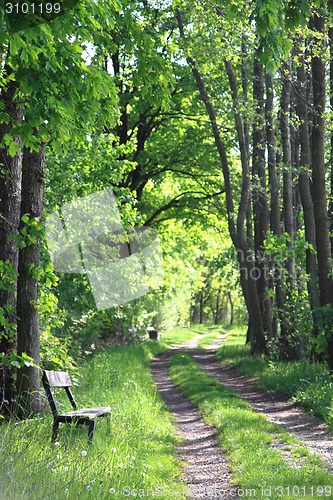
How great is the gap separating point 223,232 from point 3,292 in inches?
899

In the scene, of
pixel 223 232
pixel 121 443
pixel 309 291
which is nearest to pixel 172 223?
pixel 223 232

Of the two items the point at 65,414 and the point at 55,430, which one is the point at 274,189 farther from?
the point at 55,430

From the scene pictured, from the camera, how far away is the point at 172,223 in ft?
107

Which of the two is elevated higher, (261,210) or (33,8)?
(261,210)

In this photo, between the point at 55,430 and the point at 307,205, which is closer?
the point at 55,430

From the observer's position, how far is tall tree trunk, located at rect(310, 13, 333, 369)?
48.4 feet

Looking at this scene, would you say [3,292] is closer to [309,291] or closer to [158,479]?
[158,479]

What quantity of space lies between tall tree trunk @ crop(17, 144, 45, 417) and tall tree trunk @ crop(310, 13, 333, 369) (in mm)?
7334

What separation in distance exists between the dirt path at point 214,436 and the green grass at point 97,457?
25 cm

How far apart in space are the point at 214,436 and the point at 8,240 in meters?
4.23


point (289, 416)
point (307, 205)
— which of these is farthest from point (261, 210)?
point (289, 416)

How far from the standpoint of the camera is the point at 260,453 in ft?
27.5

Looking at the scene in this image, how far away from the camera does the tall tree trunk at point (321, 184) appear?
1476 cm

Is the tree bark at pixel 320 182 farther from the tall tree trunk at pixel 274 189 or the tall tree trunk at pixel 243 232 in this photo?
the tall tree trunk at pixel 243 232
